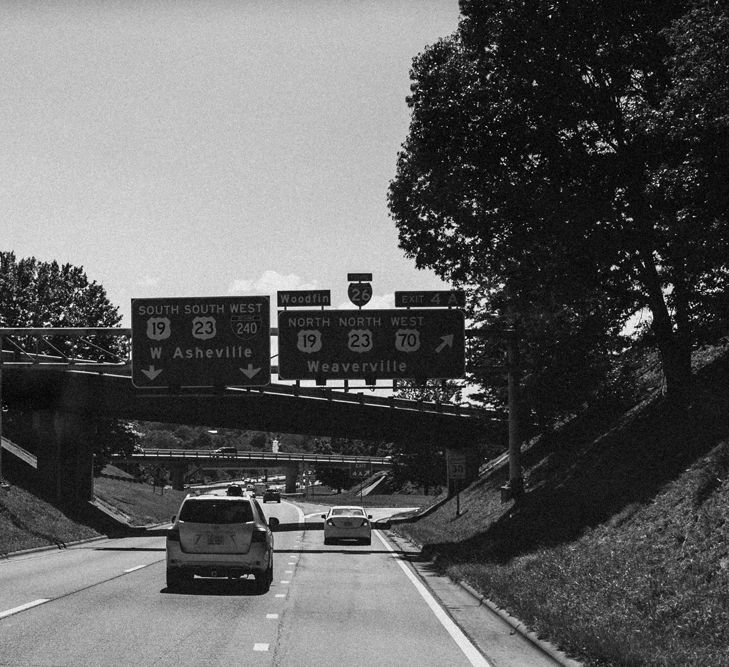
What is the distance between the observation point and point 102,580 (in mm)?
19812

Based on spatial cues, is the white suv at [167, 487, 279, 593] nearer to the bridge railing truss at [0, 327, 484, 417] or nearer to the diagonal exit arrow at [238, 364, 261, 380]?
the diagonal exit arrow at [238, 364, 261, 380]

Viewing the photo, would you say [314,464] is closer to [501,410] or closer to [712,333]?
[501,410]

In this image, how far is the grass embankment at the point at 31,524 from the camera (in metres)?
32.2

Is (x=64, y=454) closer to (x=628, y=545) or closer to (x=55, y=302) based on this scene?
(x=55, y=302)

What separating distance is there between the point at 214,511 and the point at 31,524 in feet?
71.1

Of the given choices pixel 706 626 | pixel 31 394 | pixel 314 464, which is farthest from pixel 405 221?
pixel 314 464

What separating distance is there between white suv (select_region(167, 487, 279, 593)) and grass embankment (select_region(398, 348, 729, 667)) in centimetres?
411

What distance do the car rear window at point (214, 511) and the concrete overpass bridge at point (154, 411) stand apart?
85.1ft

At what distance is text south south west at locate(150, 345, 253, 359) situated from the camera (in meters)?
31.6

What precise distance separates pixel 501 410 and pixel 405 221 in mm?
25421

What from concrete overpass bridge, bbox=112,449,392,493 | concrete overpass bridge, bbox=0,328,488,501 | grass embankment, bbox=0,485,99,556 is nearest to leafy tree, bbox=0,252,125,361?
concrete overpass bridge, bbox=0,328,488,501

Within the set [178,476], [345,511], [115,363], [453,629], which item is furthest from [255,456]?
[453,629]

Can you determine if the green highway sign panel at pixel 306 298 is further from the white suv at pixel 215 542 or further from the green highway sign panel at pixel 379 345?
the white suv at pixel 215 542

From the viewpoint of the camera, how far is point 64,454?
48656 mm
